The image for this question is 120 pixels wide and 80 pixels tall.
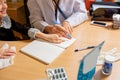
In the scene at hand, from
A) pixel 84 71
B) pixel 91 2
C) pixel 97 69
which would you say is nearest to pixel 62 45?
pixel 97 69

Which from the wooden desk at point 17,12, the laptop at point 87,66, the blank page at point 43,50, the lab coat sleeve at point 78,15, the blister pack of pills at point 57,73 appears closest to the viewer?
the laptop at point 87,66

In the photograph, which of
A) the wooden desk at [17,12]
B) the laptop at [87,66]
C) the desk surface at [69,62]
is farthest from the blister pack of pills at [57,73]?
→ the wooden desk at [17,12]

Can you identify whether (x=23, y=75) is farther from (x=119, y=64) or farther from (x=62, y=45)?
(x=119, y=64)

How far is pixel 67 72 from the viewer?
94cm

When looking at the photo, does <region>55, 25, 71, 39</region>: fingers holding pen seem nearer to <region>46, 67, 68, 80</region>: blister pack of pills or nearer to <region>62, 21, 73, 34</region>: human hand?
<region>62, 21, 73, 34</region>: human hand

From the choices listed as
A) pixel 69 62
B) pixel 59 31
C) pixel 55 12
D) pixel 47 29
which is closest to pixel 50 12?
pixel 55 12

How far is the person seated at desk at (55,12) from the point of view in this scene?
1507 mm

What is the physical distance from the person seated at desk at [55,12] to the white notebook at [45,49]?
0.96ft

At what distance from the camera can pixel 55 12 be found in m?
1.57

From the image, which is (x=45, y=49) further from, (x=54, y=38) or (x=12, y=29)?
(x=12, y=29)

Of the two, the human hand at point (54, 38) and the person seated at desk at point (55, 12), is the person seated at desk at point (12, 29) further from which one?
the person seated at desk at point (55, 12)

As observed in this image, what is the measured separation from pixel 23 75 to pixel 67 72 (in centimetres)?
22

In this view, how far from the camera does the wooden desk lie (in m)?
2.17

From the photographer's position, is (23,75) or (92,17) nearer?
(23,75)
